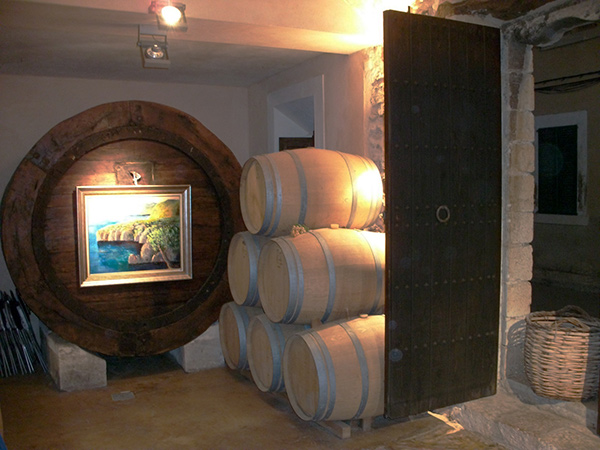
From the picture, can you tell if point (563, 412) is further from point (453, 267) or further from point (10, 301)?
point (10, 301)

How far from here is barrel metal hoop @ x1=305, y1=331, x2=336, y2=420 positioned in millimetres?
3455

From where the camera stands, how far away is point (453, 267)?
11.8 feet

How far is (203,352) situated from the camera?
5.20 meters

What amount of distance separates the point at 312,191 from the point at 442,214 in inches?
37.0

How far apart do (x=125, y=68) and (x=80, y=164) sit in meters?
1.38

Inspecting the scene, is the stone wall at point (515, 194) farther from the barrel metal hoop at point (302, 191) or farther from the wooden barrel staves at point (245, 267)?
the wooden barrel staves at point (245, 267)

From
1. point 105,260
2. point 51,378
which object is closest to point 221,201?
point 105,260

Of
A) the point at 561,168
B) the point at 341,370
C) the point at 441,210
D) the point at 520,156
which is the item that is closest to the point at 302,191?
the point at 441,210

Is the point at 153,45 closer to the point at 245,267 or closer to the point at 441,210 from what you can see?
the point at 245,267

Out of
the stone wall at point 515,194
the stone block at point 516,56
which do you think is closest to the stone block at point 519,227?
the stone wall at point 515,194

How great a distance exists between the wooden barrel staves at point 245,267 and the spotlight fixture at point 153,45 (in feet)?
4.80

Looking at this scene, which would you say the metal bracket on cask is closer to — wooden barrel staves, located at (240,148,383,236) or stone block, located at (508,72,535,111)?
wooden barrel staves, located at (240,148,383,236)

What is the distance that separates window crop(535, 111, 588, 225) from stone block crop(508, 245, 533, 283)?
17.4ft

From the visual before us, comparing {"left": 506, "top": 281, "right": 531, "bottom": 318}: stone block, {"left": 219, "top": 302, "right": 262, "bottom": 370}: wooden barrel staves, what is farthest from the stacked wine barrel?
{"left": 506, "top": 281, "right": 531, "bottom": 318}: stone block
